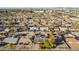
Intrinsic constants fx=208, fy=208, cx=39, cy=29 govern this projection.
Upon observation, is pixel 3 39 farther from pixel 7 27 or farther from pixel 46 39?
pixel 46 39

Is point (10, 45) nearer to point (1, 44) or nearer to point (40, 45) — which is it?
point (1, 44)

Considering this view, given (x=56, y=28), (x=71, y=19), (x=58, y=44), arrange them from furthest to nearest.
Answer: (x=71, y=19), (x=56, y=28), (x=58, y=44)

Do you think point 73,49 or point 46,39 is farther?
point 46,39

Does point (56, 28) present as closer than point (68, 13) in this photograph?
Yes

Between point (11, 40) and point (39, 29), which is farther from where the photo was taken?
point (39, 29)
